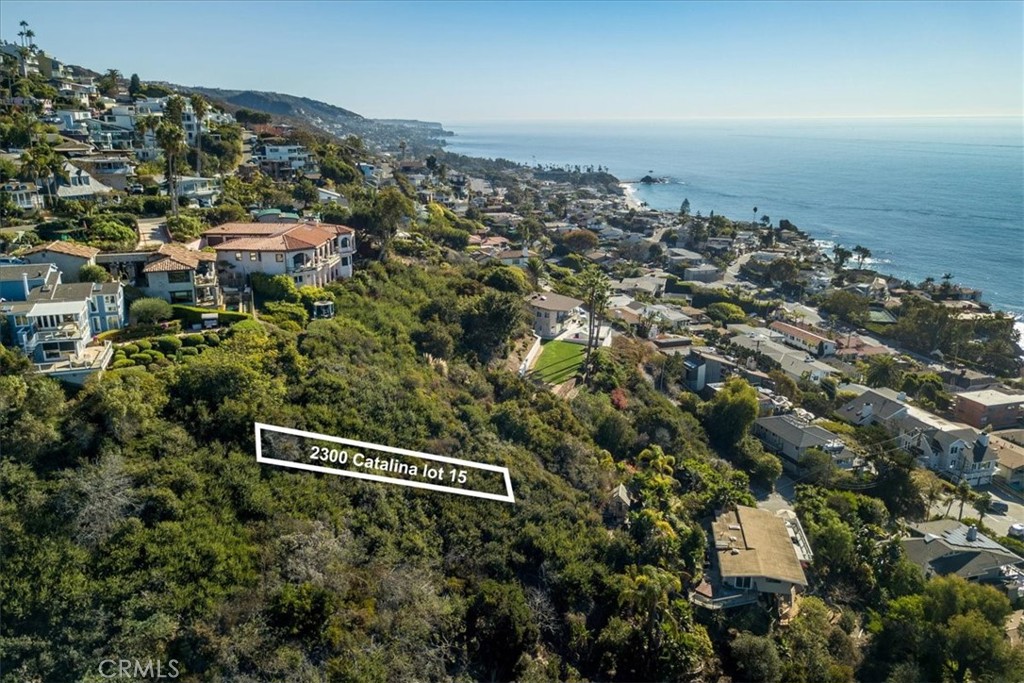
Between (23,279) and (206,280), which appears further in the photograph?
(206,280)

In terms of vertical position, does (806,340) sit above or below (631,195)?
below

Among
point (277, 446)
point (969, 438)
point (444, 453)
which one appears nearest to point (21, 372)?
point (277, 446)

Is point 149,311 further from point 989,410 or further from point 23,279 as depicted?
point 989,410

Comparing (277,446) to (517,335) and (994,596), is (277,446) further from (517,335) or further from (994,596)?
(994,596)

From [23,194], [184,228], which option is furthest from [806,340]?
[23,194]

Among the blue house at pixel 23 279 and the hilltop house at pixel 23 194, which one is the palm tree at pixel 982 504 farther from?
the hilltop house at pixel 23 194
